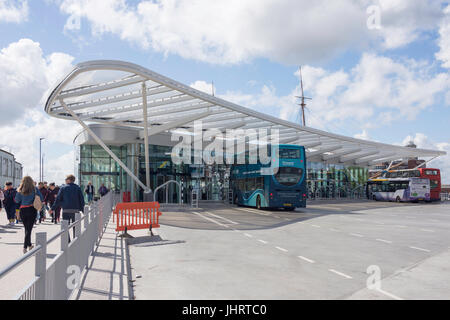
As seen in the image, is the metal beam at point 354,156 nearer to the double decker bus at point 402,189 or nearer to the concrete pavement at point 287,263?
the double decker bus at point 402,189

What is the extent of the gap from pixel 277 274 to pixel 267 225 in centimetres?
835

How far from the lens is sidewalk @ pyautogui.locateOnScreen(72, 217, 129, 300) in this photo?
5.27 metres

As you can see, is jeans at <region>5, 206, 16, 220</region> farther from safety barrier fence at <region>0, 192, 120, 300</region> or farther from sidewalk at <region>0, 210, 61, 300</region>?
safety barrier fence at <region>0, 192, 120, 300</region>

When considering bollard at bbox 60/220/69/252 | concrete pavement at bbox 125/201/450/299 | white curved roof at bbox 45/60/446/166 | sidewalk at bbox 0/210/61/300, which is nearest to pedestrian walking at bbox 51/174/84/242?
sidewalk at bbox 0/210/61/300

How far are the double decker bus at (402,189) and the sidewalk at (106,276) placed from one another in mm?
30545

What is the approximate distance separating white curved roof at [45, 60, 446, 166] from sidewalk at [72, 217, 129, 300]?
1157 cm

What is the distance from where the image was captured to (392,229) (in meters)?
13.8

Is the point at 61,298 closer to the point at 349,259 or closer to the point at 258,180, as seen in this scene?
the point at 349,259

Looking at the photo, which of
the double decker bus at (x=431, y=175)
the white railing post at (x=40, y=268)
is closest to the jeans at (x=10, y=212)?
the white railing post at (x=40, y=268)

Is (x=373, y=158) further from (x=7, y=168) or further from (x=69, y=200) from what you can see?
(x=69, y=200)

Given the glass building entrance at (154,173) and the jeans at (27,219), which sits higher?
the glass building entrance at (154,173)

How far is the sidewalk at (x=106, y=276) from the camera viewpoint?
17.3 ft
